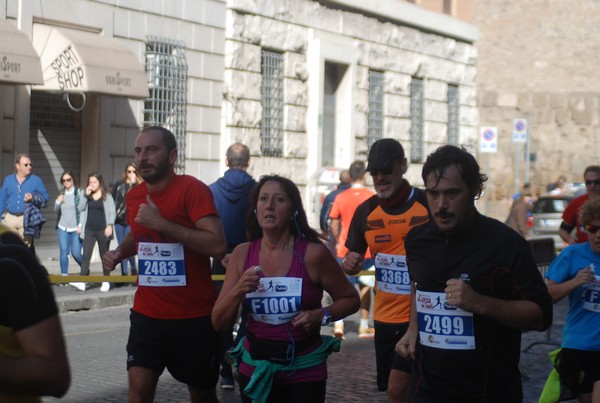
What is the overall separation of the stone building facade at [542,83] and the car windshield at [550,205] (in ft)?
65.1

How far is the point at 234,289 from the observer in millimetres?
5461

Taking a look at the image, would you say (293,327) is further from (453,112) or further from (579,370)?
(453,112)

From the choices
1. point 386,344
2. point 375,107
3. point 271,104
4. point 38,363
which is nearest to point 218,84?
point 271,104

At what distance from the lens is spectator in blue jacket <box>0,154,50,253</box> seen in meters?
16.5

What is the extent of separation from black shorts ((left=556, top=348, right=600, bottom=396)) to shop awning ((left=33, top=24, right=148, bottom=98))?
1312cm

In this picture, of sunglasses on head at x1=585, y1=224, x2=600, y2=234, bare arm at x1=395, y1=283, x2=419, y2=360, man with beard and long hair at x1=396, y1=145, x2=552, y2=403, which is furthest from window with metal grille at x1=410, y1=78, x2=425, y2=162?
man with beard and long hair at x1=396, y1=145, x2=552, y2=403

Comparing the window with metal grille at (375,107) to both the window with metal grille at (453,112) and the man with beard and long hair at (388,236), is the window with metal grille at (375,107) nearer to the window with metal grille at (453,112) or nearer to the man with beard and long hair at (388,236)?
the window with metal grille at (453,112)

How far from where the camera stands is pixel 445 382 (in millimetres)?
4668

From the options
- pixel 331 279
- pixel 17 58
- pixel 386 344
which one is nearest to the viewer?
pixel 331 279

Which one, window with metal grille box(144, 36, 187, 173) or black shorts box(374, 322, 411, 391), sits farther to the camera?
window with metal grille box(144, 36, 187, 173)

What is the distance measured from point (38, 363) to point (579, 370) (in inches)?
173

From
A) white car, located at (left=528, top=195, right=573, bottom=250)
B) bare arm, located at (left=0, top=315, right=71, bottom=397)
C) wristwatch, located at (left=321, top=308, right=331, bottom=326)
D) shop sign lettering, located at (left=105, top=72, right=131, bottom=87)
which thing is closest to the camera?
bare arm, located at (left=0, top=315, right=71, bottom=397)

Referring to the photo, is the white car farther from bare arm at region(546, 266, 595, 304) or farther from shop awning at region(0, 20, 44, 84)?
bare arm at region(546, 266, 595, 304)

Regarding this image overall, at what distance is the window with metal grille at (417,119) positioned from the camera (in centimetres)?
3123
